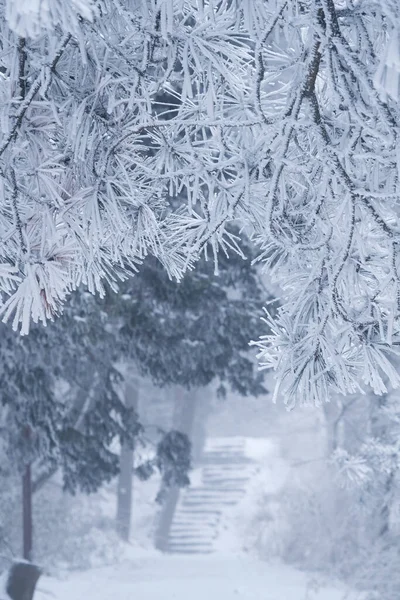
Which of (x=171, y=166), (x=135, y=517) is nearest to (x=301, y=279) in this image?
(x=171, y=166)

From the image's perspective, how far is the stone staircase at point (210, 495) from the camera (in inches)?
848

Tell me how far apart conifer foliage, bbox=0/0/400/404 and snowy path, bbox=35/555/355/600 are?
7631mm

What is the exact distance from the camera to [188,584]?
41.2 feet

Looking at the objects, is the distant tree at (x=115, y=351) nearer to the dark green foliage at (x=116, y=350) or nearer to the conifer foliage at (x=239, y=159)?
the dark green foliage at (x=116, y=350)

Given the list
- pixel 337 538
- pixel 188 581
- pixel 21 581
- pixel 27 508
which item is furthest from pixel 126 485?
pixel 21 581

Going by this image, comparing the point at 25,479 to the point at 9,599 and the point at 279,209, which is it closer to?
the point at 9,599

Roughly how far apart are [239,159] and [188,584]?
10.7 m

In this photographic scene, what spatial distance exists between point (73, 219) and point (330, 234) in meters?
1.06

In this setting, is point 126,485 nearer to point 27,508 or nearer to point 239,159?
point 27,508

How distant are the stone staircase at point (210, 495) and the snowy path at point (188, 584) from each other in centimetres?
561

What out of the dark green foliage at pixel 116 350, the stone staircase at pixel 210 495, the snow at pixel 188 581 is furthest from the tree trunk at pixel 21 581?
the stone staircase at pixel 210 495

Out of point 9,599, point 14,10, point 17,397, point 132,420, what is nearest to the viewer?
point 14,10

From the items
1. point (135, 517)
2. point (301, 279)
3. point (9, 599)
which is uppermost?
point (301, 279)

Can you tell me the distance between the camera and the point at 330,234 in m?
3.08
